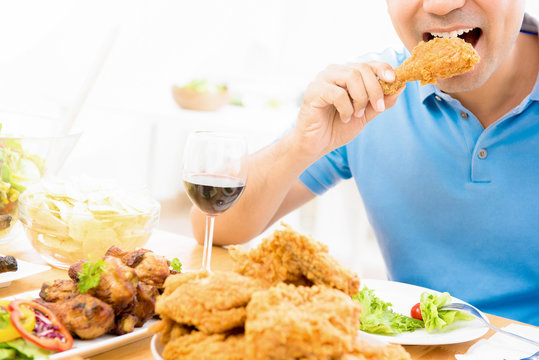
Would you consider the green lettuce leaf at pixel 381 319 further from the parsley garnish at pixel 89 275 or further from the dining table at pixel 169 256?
the parsley garnish at pixel 89 275

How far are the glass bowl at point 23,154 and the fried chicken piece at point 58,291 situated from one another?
0.51 metres

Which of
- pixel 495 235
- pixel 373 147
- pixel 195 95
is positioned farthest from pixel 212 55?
pixel 495 235

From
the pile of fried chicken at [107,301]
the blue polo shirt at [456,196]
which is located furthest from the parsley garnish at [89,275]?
the blue polo shirt at [456,196]

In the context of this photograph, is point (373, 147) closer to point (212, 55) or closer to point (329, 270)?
point (329, 270)

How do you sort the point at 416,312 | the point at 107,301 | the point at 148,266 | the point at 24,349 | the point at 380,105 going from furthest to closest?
the point at 380,105, the point at 416,312, the point at 148,266, the point at 107,301, the point at 24,349

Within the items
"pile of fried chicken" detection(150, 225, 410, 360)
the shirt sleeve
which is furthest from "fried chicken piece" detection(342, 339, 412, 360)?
the shirt sleeve

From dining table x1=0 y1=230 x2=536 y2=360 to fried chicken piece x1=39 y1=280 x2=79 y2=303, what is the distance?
0.12 m

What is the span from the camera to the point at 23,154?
4.88 ft

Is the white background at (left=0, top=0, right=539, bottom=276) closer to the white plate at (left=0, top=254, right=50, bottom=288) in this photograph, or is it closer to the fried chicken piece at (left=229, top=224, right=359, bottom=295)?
the white plate at (left=0, top=254, right=50, bottom=288)

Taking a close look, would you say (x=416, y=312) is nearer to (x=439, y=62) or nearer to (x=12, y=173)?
(x=439, y=62)

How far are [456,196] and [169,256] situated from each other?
0.91 meters

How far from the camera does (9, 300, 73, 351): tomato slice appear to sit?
83 centimetres

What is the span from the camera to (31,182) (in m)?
1.50

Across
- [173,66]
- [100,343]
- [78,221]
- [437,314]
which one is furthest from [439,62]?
[173,66]
